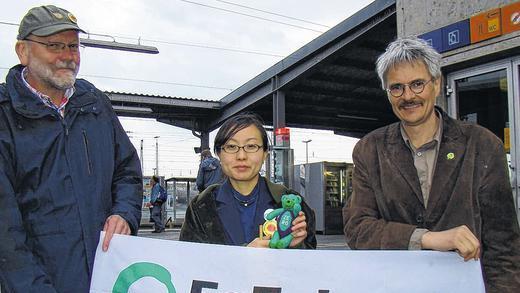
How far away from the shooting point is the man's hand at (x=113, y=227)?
88.4 inches

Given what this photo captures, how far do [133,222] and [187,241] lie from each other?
10.7 inches

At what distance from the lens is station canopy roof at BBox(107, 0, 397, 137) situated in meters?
10.5

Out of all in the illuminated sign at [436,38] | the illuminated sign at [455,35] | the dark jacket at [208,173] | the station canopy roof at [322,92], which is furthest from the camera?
the station canopy roof at [322,92]

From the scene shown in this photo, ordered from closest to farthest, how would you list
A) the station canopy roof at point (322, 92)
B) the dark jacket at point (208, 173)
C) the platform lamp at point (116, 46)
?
the dark jacket at point (208, 173) → the station canopy roof at point (322, 92) → the platform lamp at point (116, 46)

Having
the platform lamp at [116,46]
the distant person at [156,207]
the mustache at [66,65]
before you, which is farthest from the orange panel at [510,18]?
the distant person at [156,207]

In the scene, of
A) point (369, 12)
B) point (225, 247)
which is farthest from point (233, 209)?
point (369, 12)

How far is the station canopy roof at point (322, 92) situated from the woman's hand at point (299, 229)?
7590 mm

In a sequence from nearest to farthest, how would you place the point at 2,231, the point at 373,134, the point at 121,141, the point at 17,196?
the point at 2,231, the point at 17,196, the point at 373,134, the point at 121,141

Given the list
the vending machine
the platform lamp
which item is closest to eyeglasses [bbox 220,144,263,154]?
the platform lamp

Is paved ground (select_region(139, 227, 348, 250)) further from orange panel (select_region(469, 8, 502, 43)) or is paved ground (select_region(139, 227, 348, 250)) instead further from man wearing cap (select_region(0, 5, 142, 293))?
man wearing cap (select_region(0, 5, 142, 293))

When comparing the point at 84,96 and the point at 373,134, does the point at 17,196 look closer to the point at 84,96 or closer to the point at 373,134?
the point at 84,96

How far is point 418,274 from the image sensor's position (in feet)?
6.57

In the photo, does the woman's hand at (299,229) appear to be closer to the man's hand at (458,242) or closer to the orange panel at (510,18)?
the man's hand at (458,242)

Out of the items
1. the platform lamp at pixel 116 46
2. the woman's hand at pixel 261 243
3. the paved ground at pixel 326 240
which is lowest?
the paved ground at pixel 326 240
